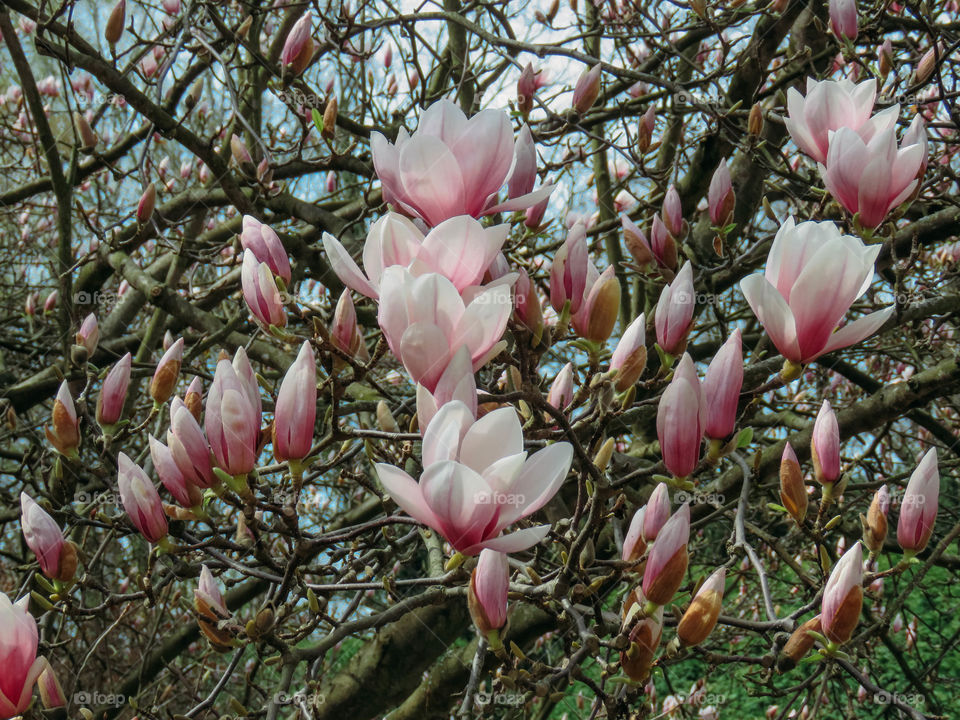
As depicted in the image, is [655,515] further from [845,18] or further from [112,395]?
[845,18]

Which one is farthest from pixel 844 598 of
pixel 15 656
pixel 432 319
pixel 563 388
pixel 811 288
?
pixel 15 656

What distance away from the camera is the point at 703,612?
100 centimetres

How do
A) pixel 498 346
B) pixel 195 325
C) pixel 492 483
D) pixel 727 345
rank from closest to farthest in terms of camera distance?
pixel 492 483 < pixel 498 346 < pixel 727 345 < pixel 195 325

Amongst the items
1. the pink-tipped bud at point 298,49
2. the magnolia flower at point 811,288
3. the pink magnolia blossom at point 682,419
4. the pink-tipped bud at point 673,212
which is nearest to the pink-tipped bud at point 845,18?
the pink-tipped bud at point 673,212

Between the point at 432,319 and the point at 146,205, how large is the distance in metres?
1.58

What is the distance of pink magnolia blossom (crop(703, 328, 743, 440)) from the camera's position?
0.99 m

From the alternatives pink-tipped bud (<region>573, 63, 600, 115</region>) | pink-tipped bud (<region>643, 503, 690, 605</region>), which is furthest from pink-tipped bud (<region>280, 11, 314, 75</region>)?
pink-tipped bud (<region>643, 503, 690, 605</region>)

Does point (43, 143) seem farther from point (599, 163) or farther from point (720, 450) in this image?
point (720, 450)

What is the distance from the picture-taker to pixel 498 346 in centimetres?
89

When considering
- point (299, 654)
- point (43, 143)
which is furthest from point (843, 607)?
point (43, 143)

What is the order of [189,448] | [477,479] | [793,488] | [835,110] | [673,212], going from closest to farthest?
[477,479]
[189,448]
[793,488]
[835,110]
[673,212]

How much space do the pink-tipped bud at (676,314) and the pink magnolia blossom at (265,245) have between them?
1.73ft

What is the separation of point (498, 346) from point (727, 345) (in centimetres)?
29

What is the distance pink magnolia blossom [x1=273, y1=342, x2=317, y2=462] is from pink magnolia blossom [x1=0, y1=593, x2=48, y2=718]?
382 millimetres
